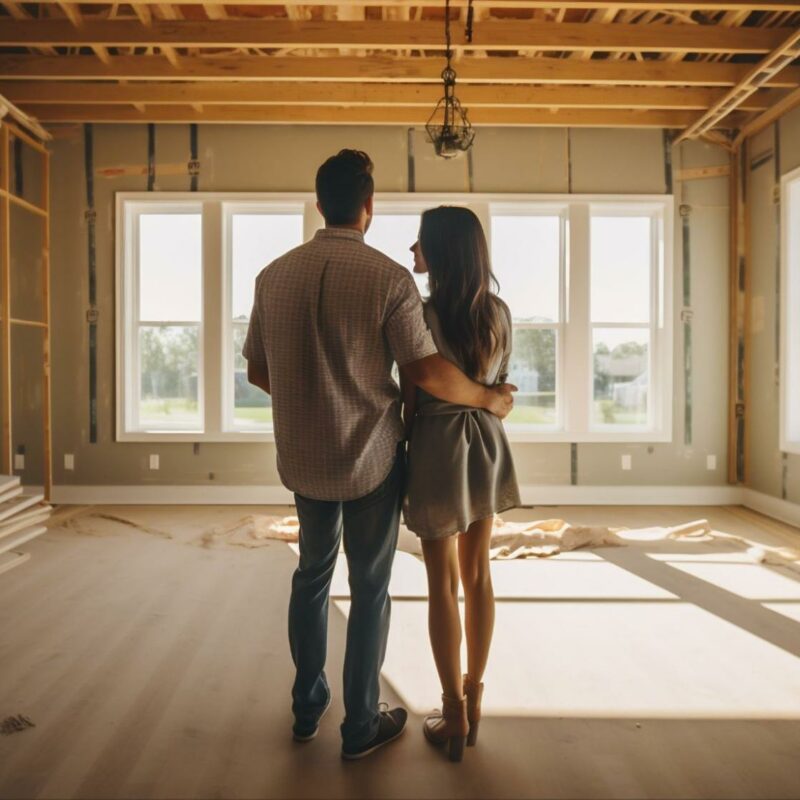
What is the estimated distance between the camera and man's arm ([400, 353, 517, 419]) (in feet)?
4.95

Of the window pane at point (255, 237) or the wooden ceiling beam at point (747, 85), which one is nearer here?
the wooden ceiling beam at point (747, 85)

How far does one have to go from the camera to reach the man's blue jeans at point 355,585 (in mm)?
1570

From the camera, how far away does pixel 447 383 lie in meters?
1.53

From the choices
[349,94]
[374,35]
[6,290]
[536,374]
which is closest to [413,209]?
[349,94]

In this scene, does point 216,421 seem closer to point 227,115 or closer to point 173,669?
point 227,115

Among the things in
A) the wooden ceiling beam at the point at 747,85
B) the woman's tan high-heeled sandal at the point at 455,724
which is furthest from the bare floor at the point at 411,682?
the wooden ceiling beam at the point at 747,85

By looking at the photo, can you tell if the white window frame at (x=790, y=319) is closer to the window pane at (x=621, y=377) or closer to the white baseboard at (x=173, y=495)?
the window pane at (x=621, y=377)

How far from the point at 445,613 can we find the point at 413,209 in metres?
4.23

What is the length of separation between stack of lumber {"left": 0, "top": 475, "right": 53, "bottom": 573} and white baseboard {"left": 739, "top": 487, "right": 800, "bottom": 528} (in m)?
4.91

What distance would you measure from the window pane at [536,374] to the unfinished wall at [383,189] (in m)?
0.27

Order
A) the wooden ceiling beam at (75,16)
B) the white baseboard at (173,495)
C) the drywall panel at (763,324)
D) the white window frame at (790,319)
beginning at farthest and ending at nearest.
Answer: the white baseboard at (173,495)
the drywall panel at (763,324)
the white window frame at (790,319)
the wooden ceiling beam at (75,16)

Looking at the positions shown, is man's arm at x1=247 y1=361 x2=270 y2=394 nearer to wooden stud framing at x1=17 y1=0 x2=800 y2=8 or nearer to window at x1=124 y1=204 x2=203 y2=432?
wooden stud framing at x1=17 y1=0 x2=800 y2=8

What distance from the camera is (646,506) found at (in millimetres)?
5176

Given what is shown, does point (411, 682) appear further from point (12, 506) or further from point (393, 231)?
point (393, 231)
